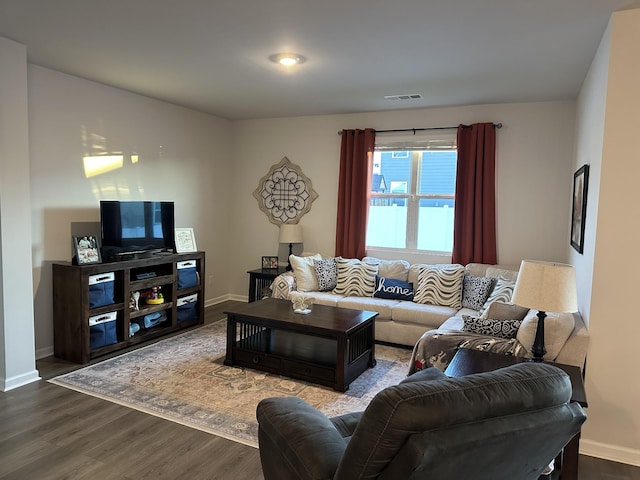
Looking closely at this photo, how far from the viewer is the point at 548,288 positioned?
7.69 ft

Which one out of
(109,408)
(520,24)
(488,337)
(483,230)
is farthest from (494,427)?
(483,230)

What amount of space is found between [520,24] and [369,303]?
9.45ft

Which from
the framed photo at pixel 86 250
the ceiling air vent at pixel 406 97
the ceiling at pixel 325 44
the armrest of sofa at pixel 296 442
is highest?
the ceiling air vent at pixel 406 97

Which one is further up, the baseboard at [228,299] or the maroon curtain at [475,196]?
the maroon curtain at [475,196]

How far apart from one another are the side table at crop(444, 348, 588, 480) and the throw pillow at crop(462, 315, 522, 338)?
10.3 inches

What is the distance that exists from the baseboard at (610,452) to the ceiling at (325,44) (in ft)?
8.32

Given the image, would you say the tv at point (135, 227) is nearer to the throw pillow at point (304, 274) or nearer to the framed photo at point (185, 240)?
the framed photo at point (185, 240)

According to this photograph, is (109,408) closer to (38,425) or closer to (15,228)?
(38,425)

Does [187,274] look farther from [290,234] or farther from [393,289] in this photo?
[393,289]

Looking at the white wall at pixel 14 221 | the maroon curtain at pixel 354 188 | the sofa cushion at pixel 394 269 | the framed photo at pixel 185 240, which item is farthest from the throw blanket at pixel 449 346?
the framed photo at pixel 185 240

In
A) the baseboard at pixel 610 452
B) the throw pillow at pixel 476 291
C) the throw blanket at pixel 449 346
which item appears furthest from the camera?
the throw pillow at pixel 476 291

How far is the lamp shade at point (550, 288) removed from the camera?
2.32 meters

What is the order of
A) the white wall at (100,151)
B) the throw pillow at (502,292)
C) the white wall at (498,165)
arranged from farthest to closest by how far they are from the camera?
the white wall at (498,165)
the throw pillow at (502,292)
the white wall at (100,151)

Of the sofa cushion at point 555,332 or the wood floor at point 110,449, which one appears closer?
the wood floor at point 110,449
